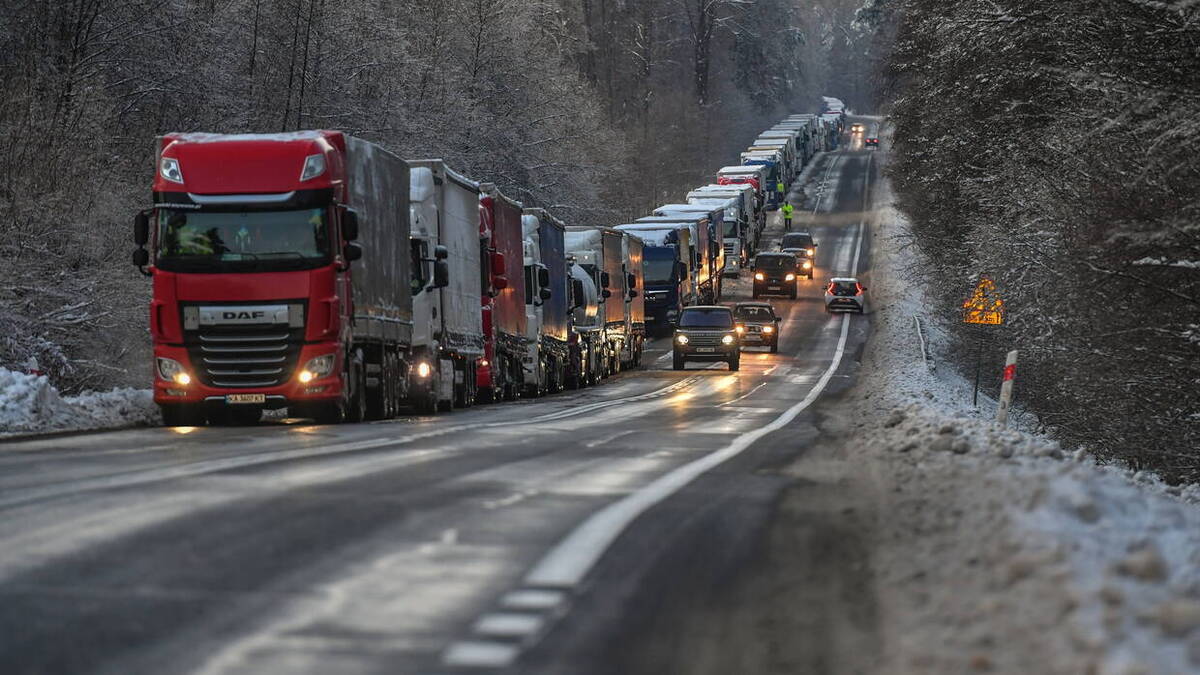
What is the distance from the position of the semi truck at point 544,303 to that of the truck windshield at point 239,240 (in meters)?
14.7

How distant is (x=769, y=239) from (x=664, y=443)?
97365mm

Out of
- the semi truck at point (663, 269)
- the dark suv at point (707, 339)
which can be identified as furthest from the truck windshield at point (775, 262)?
the dark suv at point (707, 339)

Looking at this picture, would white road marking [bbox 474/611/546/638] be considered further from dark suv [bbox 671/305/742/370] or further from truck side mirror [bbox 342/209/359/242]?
dark suv [bbox 671/305/742/370]

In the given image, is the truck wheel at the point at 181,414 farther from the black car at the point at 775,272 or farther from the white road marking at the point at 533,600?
the black car at the point at 775,272

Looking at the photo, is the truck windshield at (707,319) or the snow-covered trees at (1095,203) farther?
the truck windshield at (707,319)

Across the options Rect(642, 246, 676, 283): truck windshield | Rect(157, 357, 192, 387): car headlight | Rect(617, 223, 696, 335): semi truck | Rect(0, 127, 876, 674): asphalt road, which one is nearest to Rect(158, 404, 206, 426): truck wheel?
Rect(157, 357, 192, 387): car headlight

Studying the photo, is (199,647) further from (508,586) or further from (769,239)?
(769,239)

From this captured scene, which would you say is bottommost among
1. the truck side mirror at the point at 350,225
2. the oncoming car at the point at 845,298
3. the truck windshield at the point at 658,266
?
the oncoming car at the point at 845,298

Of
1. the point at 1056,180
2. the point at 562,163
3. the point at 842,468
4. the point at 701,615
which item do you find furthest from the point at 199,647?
the point at 562,163

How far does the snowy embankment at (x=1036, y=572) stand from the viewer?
597 cm

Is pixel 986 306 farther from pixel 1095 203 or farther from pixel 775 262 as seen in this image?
pixel 775 262

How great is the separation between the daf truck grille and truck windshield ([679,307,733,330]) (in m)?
31.3

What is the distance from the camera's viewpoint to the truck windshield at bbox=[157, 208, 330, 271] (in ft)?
69.5

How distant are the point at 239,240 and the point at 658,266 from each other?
43.3 m
